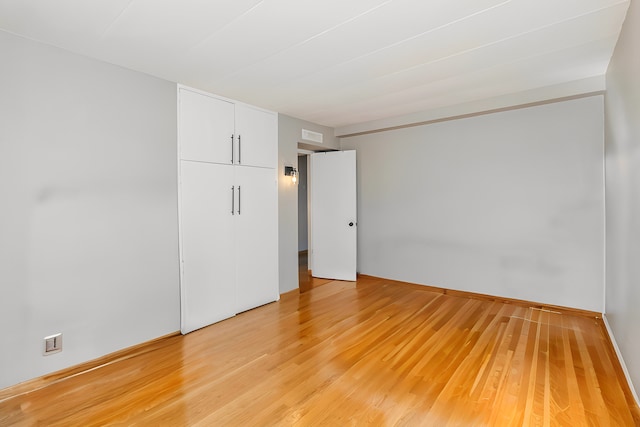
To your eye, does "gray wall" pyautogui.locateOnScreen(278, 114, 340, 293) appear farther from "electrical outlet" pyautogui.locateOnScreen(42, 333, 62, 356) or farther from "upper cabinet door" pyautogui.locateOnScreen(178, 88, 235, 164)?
"electrical outlet" pyautogui.locateOnScreen(42, 333, 62, 356)

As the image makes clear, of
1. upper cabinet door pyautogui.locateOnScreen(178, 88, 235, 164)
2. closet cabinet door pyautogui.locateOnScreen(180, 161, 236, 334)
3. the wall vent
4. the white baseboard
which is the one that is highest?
the wall vent

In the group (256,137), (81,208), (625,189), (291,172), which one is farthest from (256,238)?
(625,189)

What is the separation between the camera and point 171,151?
3135 mm

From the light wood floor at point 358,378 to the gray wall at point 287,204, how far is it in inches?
40.6

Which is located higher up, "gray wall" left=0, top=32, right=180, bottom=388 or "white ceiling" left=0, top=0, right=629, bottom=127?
"white ceiling" left=0, top=0, right=629, bottom=127

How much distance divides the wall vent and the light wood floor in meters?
2.73

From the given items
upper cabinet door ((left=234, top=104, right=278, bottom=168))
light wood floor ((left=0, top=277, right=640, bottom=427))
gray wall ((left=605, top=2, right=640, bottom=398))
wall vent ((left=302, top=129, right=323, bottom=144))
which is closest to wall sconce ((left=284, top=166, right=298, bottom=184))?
upper cabinet door ((left=234, top=104, right=278, bottom=168))

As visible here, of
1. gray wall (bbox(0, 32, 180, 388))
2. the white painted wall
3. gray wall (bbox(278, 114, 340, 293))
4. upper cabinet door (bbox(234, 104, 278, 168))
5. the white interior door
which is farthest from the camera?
the white interior door

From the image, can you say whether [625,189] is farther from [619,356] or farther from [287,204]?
[287,204]

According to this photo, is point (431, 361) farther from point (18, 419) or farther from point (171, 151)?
point (171, 151)

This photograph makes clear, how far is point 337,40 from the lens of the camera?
2336mm

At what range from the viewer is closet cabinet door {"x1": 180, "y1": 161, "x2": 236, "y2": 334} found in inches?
128

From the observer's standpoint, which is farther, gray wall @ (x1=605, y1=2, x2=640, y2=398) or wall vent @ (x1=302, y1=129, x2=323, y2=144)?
wall vent @ (x1=302, y1=129, x2=323, y2=144)

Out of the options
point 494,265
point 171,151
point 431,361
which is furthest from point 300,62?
point 494,265
